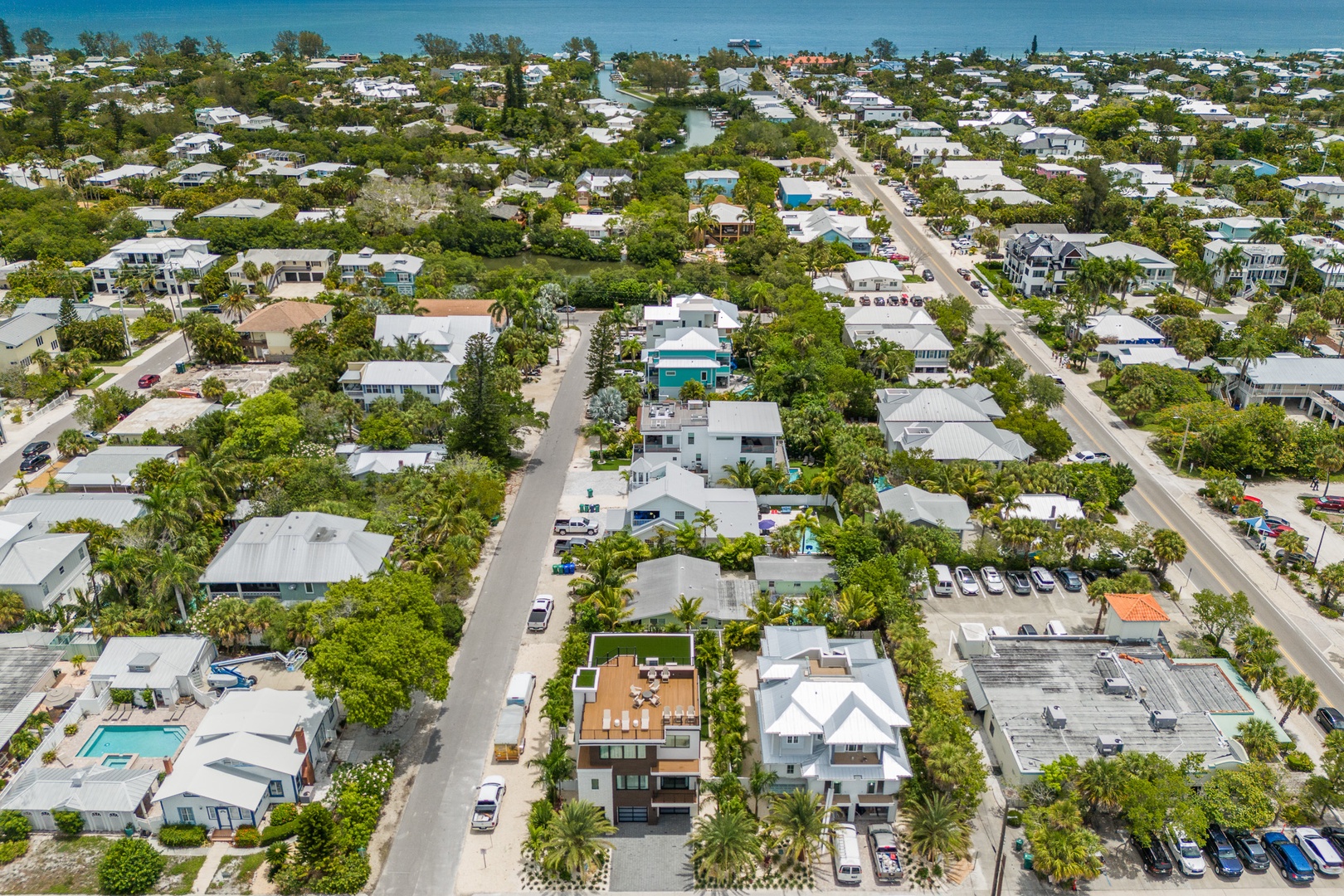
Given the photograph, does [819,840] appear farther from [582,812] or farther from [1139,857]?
[1139,857]

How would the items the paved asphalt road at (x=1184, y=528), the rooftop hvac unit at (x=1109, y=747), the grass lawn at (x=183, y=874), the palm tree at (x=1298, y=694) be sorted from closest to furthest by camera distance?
the grass lawn at (x=183, y=874) → the rooftop hvac unit at (x=1109, y=747) → the palm tree at (x=1298, y=694) → the paved asphalt road at (x=1184, y=528)

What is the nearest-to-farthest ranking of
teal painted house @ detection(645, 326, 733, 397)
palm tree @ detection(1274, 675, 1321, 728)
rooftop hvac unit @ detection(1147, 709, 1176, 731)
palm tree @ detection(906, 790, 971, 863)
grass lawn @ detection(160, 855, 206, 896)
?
grass lawn @ detection(160, 855, 206, 896)
palm tree @ detection(906, 790, 971, 863)
rooftop hvac unit @ detection(1147, 709, 1176, 731)
palm tree @ detection(1274, 675, 1321, 728)
teal painted house @ detection(645, 326, 733, 397)

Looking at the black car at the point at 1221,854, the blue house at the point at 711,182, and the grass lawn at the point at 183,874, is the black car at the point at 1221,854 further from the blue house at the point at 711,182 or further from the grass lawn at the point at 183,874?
the blue house at the point at 711,182

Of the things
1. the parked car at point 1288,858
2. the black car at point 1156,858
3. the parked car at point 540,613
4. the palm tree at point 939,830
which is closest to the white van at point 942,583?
the palm tree at point 939,830

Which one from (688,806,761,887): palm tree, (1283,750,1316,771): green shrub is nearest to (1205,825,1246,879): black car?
(1283,750,1316,771): green shrub

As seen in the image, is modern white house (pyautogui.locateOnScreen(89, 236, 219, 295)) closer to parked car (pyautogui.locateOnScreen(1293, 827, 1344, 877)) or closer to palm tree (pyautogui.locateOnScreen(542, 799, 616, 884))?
palm tree (pyautogui.locateOnScreen(542, 799, 616, 884))

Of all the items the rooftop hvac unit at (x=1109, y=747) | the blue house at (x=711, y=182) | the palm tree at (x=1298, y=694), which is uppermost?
the blue house at (x=711, y=182)

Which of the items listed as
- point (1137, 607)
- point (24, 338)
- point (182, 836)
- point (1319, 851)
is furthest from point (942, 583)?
point (24, 338)
